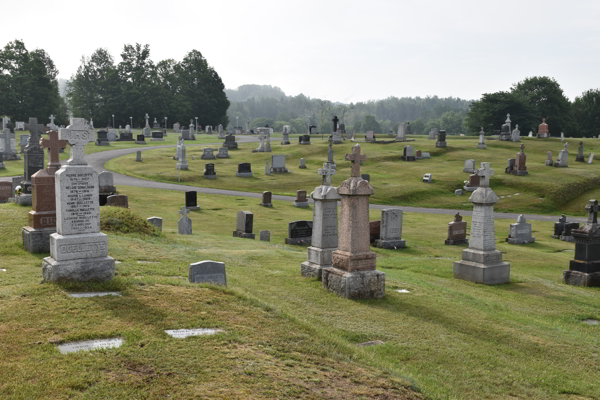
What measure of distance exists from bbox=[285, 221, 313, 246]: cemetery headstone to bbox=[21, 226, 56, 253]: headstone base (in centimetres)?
1033

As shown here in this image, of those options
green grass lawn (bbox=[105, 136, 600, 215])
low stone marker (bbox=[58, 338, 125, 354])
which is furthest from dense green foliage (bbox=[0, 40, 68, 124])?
low stone marker (bbox=[58, 338, 125, 354])

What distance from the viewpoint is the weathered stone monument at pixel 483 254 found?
1599 cm

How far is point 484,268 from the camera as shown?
15844mm

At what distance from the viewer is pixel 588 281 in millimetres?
16766

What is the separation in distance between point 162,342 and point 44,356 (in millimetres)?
1351

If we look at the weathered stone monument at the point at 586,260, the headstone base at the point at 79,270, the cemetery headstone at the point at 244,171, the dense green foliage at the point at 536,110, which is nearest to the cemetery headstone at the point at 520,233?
the weathered stone monument at the point at 586,260

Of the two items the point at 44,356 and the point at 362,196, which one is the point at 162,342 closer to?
the point at 44,356

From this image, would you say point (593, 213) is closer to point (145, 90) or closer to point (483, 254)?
point (483, 254)

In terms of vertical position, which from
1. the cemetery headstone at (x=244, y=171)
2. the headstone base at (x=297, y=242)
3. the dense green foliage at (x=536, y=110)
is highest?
the dense green foliage at (x=536, y=110)

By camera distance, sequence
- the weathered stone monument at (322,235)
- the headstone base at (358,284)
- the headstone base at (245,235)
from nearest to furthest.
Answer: the headstone base at (358,284) < the weathered stone monument at (322,235) < the headstone base at (245,235)

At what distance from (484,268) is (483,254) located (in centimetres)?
44

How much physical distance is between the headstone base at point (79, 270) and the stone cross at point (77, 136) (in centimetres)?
187

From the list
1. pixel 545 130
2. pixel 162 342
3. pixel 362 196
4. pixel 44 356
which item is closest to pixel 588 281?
pixel 362 196

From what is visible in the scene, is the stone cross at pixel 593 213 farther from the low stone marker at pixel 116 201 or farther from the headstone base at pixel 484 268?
the low stone marker at pixel 116 201
